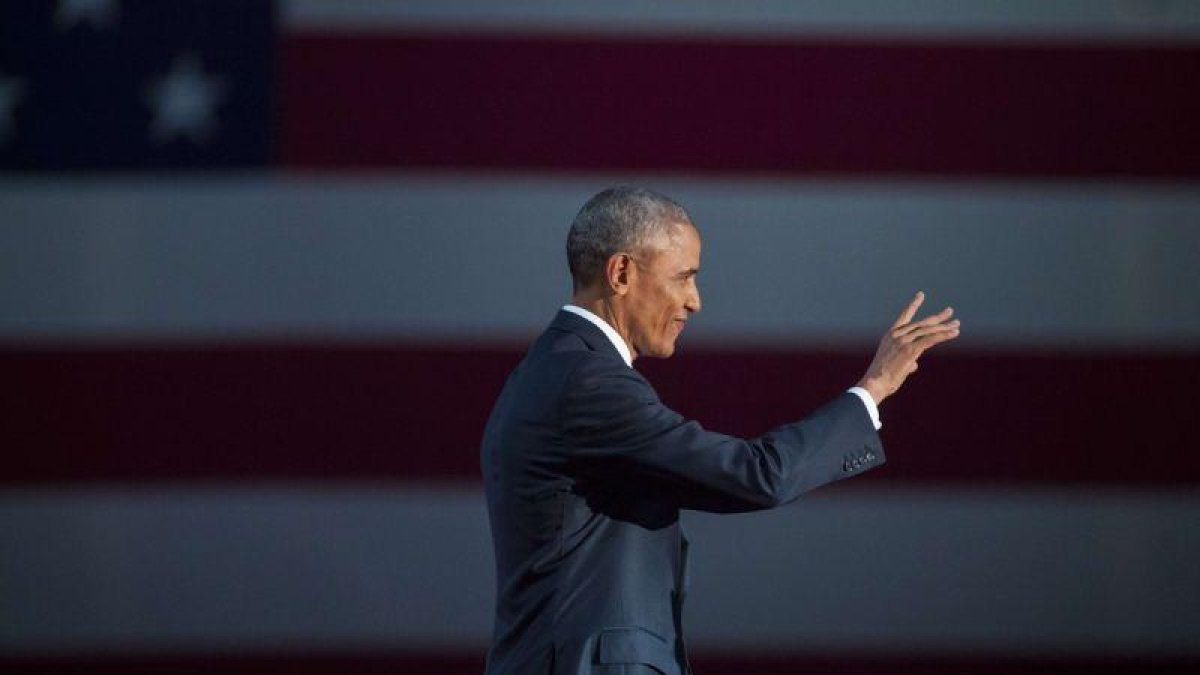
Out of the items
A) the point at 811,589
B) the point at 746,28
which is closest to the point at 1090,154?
the point at 746,28

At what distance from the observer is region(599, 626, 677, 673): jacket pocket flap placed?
4.66ft

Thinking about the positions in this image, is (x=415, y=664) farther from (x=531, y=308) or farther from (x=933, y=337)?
(x=933, y=337)

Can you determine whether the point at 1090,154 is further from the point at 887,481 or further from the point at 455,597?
the point at 455,597

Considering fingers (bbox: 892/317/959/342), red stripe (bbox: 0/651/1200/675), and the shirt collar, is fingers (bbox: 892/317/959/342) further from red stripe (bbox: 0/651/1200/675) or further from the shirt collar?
red stripe (bbox: 0/651/1200/675)

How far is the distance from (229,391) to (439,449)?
36 cm

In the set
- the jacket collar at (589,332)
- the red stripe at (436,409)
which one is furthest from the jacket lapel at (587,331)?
the red stripe at (436,409)

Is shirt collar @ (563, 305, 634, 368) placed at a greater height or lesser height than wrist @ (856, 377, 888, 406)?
greater

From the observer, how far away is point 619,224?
1500 millimetres

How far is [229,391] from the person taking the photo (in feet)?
8.63

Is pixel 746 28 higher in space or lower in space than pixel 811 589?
higher

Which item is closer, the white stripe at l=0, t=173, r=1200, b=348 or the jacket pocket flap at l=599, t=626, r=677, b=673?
the jacket pocket flap at l=599, t=626, r=677, b=673

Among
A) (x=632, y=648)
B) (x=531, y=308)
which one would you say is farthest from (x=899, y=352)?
(x=531, y=308)

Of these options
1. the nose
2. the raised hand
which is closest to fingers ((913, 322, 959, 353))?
the raised hand

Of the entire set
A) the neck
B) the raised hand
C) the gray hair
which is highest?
the gray hair
